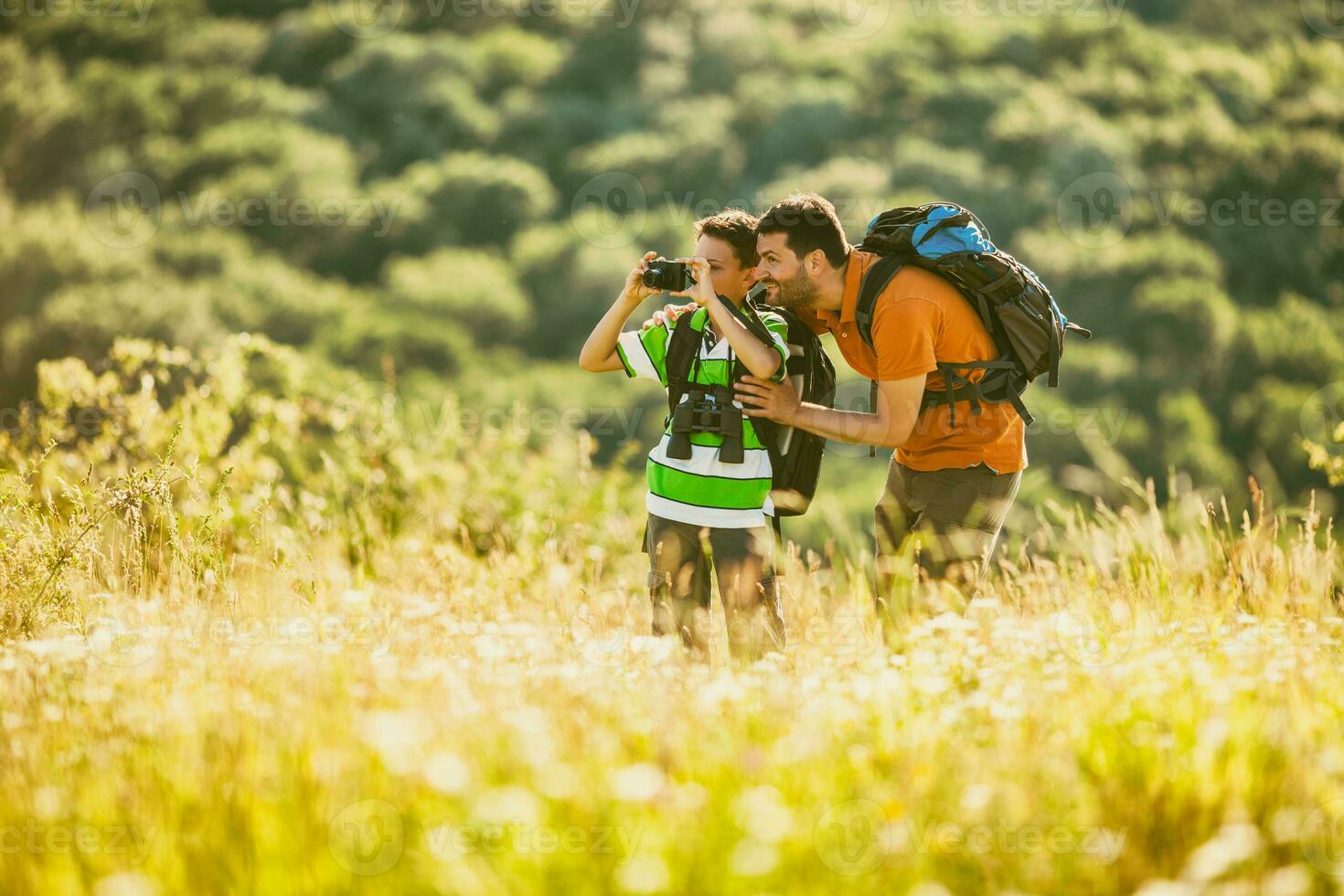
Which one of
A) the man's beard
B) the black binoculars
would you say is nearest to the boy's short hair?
the man's beard

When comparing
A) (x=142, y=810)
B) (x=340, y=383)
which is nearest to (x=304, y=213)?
(x=340, y=383)

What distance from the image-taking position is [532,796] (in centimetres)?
219

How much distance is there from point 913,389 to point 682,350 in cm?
78

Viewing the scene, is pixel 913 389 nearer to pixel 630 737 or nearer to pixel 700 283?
pixel 700 283

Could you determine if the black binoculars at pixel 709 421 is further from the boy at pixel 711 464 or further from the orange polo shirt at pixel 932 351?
the orange polo shirt at pixel 932 351

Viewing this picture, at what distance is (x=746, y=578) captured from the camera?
3484 millimetres

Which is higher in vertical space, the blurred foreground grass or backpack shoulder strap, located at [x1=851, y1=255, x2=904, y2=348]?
backpack shoulder strap, located at [x1=851, y1=255, x2=904, y2=348]

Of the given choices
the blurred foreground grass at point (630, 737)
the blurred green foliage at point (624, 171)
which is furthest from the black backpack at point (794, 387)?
the blurred green foliage at point (624, 171)

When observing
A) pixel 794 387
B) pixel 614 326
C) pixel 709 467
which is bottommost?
pixel 709 467

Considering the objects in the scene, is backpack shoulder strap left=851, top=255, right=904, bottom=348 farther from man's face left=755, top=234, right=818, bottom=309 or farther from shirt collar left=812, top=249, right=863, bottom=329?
man's face left=755, top=234, right=818, bottom=309

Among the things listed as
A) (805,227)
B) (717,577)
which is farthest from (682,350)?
(717,577)

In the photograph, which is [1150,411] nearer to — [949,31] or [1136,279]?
[1136,279]

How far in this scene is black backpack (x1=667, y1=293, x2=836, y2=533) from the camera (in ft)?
11.7

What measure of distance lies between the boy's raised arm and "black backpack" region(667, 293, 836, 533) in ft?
0.57
